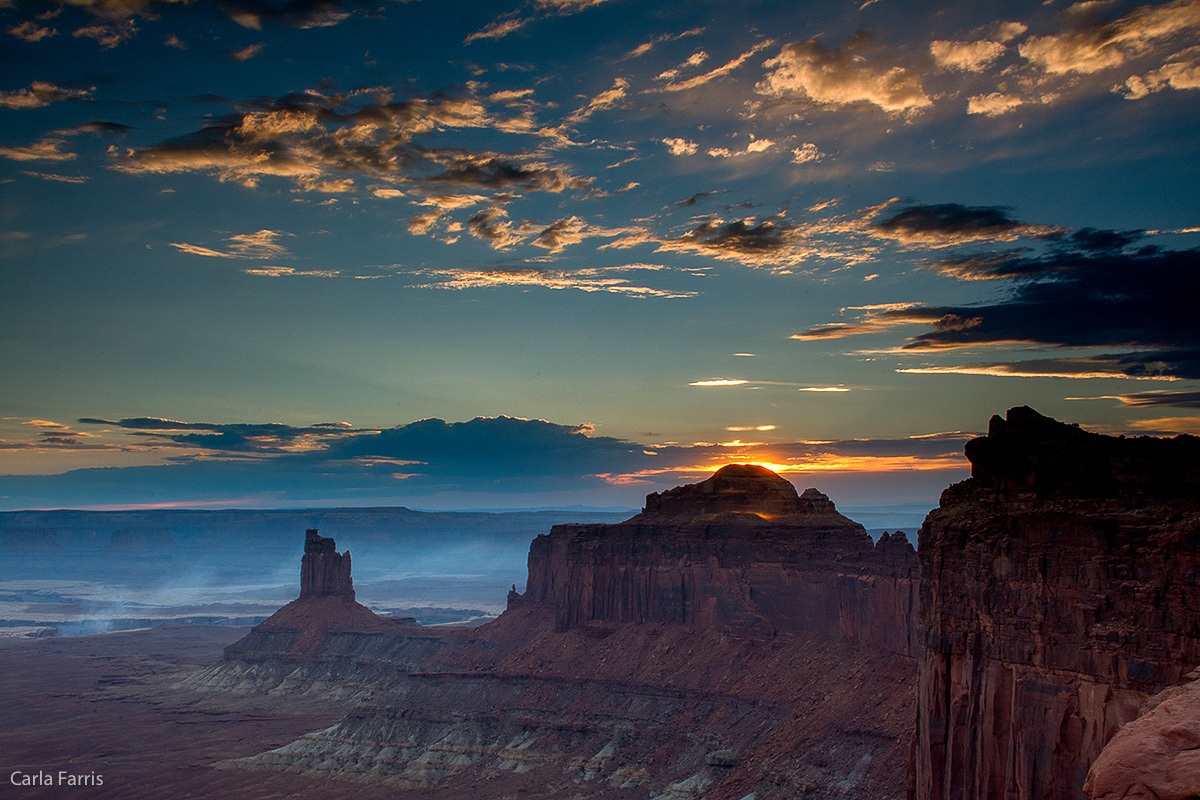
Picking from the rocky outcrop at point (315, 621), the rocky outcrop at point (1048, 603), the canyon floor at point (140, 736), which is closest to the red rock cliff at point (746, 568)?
the canyon floor at point (140, 736)

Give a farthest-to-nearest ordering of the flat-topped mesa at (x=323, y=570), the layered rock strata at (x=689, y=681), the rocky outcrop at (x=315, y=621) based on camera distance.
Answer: the flat-topped mesa at (x=323, y=570)
the rocky outcrop at (x=315, y=621)
the layered rock strata at (x=689, y=681)

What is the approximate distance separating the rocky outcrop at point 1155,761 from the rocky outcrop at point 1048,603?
1430cm

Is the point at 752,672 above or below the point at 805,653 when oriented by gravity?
below

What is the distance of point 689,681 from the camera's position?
84188mm

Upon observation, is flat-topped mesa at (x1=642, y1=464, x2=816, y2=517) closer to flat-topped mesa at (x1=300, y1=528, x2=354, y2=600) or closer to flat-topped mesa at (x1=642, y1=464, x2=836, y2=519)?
flat-topped mesa at (x1=642, y1=464, x2=836, y2=519)

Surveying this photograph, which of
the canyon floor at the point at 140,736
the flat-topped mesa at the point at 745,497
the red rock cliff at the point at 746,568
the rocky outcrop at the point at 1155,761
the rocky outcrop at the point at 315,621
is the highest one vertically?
the flat-topped mesa at the point at 745,497

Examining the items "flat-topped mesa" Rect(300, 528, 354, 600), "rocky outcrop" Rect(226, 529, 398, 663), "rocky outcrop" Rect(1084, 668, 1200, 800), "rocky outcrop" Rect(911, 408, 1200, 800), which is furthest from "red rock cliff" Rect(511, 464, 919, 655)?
"flat-topped mesa" Rect(300, 528, 354, 600)

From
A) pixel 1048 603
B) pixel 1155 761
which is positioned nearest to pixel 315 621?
pixel 1048 603

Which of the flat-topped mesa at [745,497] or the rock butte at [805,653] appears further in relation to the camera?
the flat-topped mesa at [745,497]

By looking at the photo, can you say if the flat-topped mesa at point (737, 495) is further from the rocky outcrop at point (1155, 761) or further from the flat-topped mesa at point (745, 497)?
the rocky outcrop at point (1155, 761)

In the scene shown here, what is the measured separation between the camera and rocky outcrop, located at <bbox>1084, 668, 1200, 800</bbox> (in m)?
11.9

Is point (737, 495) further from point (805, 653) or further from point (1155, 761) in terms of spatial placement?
point (1155, 761)

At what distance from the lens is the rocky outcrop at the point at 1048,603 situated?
26422mm

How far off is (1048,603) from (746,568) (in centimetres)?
5800
